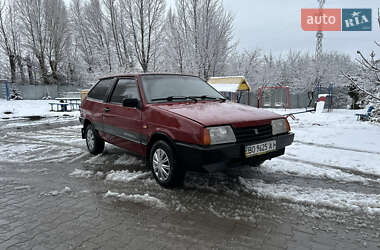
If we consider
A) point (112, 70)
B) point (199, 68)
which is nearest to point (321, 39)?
point (199, 68)

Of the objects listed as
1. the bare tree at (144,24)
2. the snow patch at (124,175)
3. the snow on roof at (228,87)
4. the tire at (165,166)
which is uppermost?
the bare tree at (144,24)

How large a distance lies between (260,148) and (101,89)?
3.41 m

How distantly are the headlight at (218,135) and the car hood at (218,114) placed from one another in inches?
2.7

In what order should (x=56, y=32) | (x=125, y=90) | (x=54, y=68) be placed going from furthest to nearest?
(x=54, y=68)
(x=56, y=32)
(x=125, y=90)

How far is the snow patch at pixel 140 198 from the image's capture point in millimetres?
3055

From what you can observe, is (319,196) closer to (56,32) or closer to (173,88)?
(173,88)

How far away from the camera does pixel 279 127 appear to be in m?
3.66

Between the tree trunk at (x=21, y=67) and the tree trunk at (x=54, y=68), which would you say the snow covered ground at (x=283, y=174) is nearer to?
the tree trunk at (x=54, y=68)

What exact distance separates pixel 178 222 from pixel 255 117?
169 cm

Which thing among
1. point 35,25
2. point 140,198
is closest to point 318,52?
point 35,25

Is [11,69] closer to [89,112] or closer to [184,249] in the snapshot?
[89,112]

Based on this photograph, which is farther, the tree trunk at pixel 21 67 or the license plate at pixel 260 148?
the tree trunk at pixel 21 67

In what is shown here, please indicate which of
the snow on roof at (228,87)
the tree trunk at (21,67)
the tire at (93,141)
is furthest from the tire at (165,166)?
the tree trunk at (21,67)

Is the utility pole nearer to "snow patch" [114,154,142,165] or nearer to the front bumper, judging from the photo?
"snow patch" [114,154,142,165]
